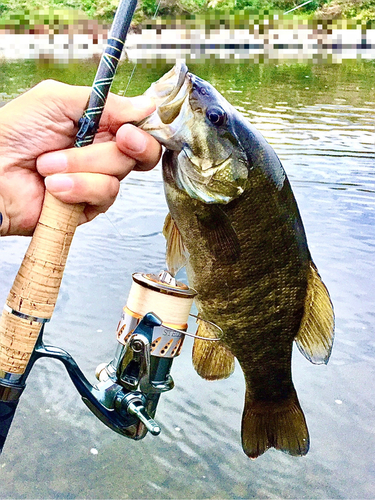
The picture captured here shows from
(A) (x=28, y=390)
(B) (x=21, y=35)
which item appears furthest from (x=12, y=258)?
(B) (x=21, y=35)

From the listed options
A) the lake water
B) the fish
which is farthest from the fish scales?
the lake water

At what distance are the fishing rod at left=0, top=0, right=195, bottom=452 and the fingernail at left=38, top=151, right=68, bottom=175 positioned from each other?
70mm

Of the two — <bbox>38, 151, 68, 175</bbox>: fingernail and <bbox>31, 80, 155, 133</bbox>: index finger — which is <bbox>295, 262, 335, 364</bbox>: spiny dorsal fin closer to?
<bbox>31, 80, 155, 133</bbox>: index finger

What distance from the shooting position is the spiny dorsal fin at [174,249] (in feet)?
5.91

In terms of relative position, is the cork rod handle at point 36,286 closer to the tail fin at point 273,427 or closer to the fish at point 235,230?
the fish at point 235,230

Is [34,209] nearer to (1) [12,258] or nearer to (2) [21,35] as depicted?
(1) [12,258]

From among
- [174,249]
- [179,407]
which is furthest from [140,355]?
[179,407]

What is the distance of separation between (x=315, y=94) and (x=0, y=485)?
49.0 feet

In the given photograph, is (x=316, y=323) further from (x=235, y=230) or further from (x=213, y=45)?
(x=213, y=45)

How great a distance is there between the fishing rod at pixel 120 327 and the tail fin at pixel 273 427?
0.53 m

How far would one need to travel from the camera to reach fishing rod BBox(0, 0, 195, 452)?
141cm

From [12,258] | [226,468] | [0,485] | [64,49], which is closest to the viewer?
[0,485]

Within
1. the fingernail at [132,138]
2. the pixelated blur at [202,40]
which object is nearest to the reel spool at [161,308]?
the fingernail at [132,138]

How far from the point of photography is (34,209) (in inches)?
72.2
